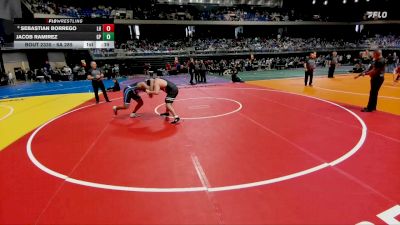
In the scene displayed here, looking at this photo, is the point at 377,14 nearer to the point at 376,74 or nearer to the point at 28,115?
the point at 376,74

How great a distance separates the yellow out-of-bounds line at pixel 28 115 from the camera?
6929 millimetres

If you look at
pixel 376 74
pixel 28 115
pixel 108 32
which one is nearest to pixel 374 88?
pixel 376 74

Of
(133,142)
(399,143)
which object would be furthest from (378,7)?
(133,142)

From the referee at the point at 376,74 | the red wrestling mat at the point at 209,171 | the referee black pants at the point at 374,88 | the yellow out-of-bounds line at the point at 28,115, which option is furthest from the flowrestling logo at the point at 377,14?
the yellow out-of-bounds line at the point at 28,115

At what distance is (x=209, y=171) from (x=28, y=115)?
7805 millimetres

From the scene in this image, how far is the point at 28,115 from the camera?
9.21 m

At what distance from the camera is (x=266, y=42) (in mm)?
35938

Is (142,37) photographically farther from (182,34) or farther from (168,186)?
(168,186)
